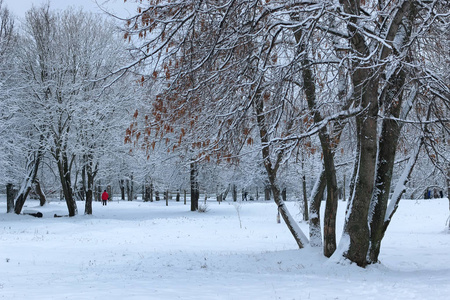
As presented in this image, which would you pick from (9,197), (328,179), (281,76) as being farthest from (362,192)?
(9,197)

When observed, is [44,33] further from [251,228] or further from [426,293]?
[426,293]

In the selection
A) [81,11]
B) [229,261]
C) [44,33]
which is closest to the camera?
[229,261]

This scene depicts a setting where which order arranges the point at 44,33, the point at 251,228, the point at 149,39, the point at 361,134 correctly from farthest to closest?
the point at 44,33 → the point at 251,228 → the point at 361,134 → the point at 149,39

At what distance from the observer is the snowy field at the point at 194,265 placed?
612cm

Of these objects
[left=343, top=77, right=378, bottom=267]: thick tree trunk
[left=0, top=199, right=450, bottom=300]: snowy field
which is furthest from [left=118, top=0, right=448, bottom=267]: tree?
[left=0, top=199, right=450, bottom=300]: snowy field

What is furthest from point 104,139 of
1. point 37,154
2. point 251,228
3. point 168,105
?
point 168,105

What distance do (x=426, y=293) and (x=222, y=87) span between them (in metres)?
4.33

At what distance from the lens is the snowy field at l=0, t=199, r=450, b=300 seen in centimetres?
612

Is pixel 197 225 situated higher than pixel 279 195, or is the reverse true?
pixel 279 195

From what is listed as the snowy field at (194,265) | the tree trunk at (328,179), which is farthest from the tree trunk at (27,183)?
the tree trunk at (328,179)

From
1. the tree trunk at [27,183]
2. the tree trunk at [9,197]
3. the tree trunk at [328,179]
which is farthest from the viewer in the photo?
the tree trunk at [9,197]

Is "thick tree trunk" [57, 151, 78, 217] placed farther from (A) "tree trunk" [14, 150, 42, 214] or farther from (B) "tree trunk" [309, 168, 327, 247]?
(B) "tree trunk" [309, 168, 327, 247]

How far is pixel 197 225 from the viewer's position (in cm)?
2122

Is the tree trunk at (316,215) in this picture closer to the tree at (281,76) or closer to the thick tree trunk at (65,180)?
the tree at (281,76)
